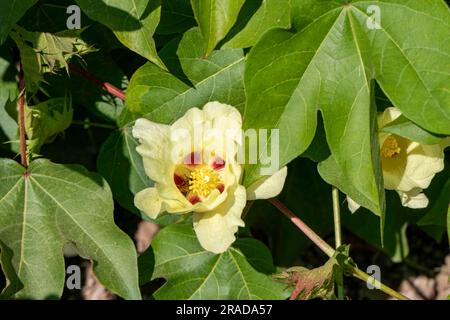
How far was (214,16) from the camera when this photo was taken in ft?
4.17

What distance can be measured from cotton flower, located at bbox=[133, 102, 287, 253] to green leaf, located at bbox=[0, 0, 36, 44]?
0.28 meters

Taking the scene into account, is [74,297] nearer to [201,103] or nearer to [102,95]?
[102,95]

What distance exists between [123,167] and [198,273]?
28 cm

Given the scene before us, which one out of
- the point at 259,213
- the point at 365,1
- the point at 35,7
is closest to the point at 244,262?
the point at 259,213

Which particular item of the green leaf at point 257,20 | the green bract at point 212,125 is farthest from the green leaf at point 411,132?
the green leaf at point 257,20

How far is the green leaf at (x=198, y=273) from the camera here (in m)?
1.63

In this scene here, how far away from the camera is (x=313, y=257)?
2430mm

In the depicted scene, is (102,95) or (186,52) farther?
(102,95)

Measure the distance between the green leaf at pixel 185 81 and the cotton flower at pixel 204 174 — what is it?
0.09 meters

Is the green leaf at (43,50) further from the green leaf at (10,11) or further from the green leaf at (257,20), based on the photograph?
the green leaf at (257,20)

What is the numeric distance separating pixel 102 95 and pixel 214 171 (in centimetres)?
43

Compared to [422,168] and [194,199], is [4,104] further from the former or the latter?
[422,168]

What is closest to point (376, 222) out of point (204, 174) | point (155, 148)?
point (204, 174)

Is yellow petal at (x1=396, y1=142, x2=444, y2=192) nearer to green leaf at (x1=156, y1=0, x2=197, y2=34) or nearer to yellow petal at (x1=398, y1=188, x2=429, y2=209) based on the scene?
yellow petal at (x1=398, y1=188, x2=429, y2=209)
